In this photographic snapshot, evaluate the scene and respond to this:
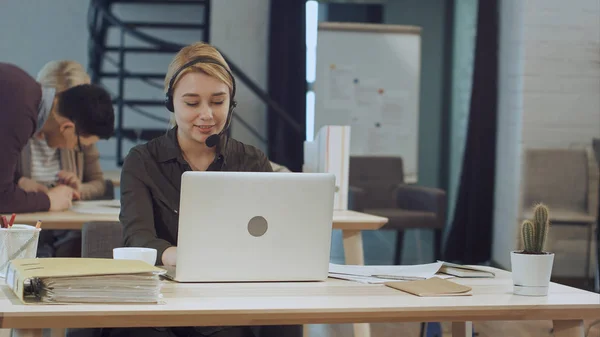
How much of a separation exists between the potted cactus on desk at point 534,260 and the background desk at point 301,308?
3 centimetres

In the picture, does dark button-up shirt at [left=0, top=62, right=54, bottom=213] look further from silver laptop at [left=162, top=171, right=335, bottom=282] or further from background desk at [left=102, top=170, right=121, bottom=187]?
silver laptop at [left=162, top=171, right=335, bottom=282]

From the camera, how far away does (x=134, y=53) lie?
749cm

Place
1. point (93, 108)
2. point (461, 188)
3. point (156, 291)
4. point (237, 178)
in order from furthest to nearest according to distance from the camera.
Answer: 1. point (461, 188)
2. point (93, 108)
3. point (237, 178)
4. point (156, 291)

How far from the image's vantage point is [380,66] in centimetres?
697

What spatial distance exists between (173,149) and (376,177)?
169 inches

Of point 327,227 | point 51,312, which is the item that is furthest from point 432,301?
point 51,312

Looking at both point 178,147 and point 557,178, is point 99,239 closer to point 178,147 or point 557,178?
point 178,147

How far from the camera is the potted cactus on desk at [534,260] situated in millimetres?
1605

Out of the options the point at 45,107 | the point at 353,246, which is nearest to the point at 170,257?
the point at 353,246

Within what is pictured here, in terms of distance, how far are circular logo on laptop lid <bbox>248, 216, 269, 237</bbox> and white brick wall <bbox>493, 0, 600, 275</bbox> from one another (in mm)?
4631

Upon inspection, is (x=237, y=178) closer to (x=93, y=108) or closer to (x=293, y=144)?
(x=93, y=108)

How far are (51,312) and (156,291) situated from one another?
19 centimetres

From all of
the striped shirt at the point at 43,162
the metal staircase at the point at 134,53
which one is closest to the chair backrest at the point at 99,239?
the striped shirt at the point at 43,162

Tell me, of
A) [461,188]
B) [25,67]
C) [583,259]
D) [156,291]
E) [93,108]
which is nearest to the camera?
[156,291]
